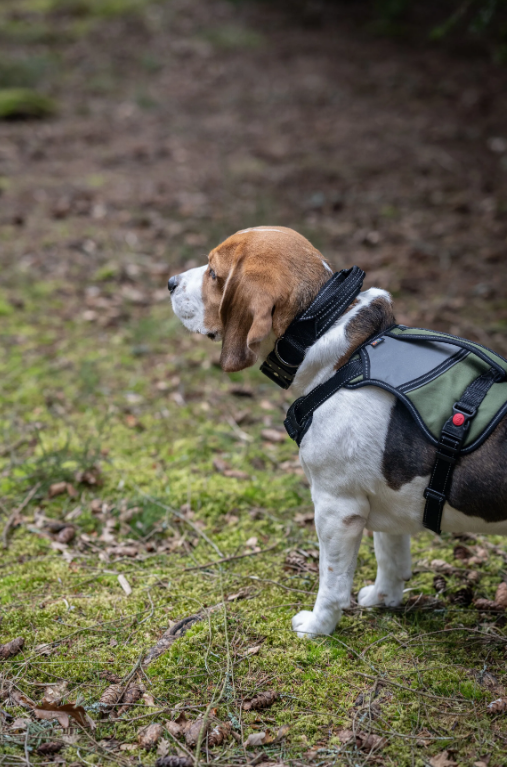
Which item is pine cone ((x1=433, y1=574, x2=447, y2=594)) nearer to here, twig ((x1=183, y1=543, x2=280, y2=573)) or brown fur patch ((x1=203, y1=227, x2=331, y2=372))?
twig ((x1=183, y1=543, x2=280, y2=573))

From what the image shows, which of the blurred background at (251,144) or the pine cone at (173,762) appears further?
the blurred background at (251,144)

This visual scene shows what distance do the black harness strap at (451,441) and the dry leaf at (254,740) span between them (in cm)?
127

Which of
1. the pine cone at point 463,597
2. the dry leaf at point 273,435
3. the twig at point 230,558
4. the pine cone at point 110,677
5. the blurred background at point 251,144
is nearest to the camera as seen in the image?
the pine cone at point 110,677

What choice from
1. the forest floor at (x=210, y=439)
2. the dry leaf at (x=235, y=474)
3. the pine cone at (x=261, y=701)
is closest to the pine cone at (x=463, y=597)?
Result: the forest floor at (x=210, y=439)

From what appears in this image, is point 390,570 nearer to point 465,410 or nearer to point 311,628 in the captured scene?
point 311,628

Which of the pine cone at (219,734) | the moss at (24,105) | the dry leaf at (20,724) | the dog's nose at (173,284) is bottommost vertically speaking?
the dry leaf at (20,724)

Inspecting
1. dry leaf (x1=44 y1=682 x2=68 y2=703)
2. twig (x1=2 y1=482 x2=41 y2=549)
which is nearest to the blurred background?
twig (x1=2 y1=482 x2=41 y2=549)

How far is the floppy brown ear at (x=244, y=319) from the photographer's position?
3.02 metres

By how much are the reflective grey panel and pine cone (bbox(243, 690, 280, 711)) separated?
1611 millimetres

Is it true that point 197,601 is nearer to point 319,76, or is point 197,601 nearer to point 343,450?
point 343,450

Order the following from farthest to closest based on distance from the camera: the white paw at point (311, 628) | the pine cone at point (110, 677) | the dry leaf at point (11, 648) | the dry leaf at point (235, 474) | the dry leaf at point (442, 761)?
the dry leaf at point (235, 474) → the white paw at point (311, 628) → the dry leaf at point (11, 648) → the pine cone at point (110, 677) → the dry leaf at point (442, 761)

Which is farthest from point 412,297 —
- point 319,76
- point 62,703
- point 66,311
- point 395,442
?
point 319,76

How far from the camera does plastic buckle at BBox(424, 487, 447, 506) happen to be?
9.70 feet

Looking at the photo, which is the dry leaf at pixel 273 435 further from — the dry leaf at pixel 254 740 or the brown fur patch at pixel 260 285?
the dry leaf at pixel 254 740
